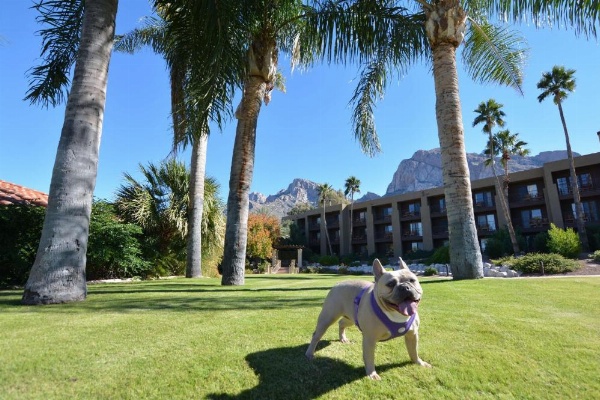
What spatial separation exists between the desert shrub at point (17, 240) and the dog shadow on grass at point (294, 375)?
32.6 feet

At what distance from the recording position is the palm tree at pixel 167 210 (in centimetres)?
1562

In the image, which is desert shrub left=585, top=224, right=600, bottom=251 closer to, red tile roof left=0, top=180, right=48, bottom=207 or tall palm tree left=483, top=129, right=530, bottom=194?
tall palm tree left=483, top=129, right=530, bottom=194

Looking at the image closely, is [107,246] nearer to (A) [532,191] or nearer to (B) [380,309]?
(B) [380,309]

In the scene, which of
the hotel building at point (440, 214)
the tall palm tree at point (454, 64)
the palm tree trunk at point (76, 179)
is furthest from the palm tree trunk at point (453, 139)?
the hotel building at point (440, 214)

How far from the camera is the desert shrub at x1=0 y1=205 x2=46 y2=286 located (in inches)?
365

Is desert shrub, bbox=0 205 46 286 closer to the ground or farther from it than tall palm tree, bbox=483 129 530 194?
closer to the ground

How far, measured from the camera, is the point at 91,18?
6684 millimetres

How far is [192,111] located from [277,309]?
4.68 m

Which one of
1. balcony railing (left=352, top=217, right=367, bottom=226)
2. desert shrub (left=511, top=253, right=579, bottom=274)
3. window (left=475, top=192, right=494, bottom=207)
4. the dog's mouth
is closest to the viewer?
the dog's mouth

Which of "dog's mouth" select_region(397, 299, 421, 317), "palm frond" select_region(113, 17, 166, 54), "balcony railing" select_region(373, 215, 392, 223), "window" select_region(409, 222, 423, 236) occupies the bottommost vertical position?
"dog's mouth" select_region(397, 299, 421, 317)

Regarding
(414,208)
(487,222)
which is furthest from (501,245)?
(414,208)

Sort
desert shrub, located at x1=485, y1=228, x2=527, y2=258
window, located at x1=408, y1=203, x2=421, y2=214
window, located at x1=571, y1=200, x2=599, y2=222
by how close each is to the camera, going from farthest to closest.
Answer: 1. window, located at x1=408, y1=203, x2=421, y2=214
2. window, located at x1=571, y1=200, x2=599, y2=222
3. desert shrub, located at x1=485, y1=228, x2=527, y2=258

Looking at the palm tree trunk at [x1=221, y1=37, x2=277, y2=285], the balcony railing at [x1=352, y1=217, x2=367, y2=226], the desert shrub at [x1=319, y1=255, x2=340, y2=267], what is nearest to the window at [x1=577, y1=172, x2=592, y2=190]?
the balcony railing at [x1=352, y1=217, x2=367, y2=226]

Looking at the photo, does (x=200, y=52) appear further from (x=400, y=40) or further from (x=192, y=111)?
(x=400, y=40)
